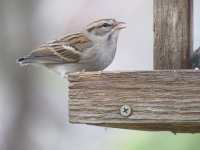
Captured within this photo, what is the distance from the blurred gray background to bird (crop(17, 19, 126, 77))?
211cm

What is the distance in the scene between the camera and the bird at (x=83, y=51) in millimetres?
4445

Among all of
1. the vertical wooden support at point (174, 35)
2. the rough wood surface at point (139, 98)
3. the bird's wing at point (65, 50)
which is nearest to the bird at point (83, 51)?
the bird's wing at point (65, 50)

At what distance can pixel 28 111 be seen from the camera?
7.18 metres

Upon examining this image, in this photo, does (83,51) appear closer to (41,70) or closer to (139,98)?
(139,98)

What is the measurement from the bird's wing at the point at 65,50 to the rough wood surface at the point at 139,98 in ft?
2.54

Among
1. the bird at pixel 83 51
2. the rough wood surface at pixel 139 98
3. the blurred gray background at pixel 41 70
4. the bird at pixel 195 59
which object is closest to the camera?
the rough wood surface at pixel 139 98

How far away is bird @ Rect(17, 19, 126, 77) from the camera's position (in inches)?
175

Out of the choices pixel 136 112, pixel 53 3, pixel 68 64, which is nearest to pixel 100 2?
pixel 53 3

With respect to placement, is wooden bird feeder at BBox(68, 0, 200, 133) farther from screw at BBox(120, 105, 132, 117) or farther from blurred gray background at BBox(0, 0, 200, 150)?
blurred gray background at BBox(0, 0, 200, 150)

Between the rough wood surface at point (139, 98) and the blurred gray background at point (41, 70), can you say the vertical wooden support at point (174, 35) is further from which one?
the blurred gray background at point (41, 70)

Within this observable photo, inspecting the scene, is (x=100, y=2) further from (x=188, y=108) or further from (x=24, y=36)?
(x=188, y=108)

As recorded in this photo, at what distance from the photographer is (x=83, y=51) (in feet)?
14.8

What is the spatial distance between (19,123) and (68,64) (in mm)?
2664

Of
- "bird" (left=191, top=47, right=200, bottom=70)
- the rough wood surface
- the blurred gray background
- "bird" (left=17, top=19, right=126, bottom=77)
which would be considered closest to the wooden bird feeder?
the rough wood surface
